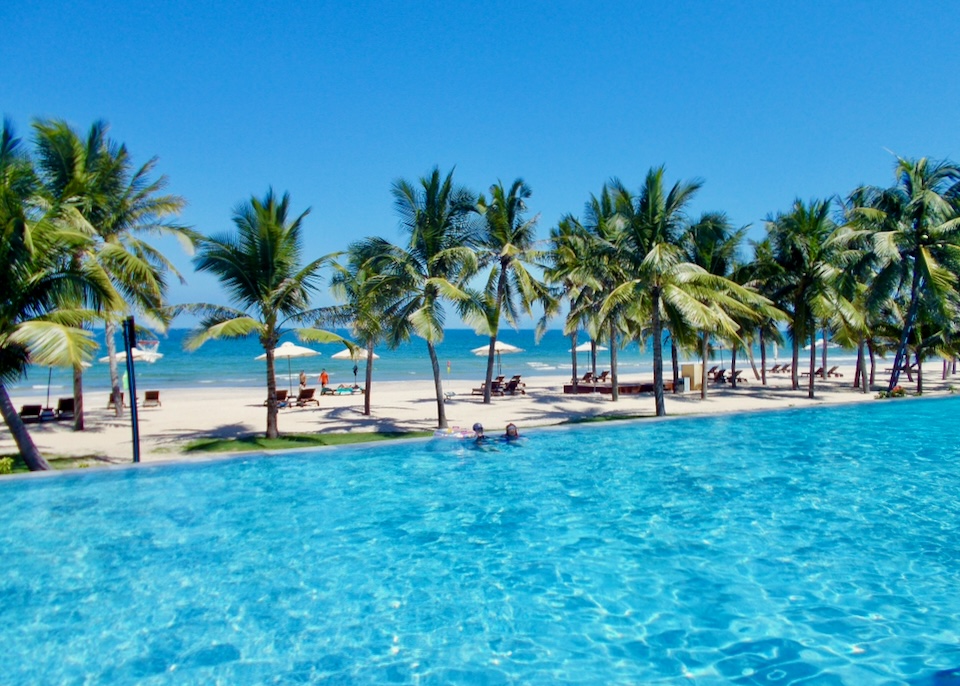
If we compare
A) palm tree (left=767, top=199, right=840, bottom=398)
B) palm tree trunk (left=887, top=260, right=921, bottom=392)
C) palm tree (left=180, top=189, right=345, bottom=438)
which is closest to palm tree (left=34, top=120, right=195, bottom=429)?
palm tree (left=180, top=189, right=345, bottom=438)

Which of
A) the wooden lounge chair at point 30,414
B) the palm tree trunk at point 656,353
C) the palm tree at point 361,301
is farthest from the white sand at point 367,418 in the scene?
the palm tree at point 361,301

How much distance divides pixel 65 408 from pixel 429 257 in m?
13.6

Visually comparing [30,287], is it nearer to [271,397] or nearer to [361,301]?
[271,397]

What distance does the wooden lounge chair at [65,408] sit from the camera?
19922 millimetres

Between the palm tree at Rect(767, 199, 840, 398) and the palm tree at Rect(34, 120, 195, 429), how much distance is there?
899 inches

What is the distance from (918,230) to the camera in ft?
79.7

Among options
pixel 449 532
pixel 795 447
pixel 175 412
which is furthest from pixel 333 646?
pixel 175 412

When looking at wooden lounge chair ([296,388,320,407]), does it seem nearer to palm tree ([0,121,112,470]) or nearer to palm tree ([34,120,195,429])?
palm tree ([34,120,195,429])

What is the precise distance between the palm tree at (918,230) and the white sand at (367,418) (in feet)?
15.6

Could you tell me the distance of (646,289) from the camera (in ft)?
59.4

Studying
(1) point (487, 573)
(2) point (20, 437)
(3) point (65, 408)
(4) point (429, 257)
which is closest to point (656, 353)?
(4) point (429, 257)

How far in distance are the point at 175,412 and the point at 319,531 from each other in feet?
49.8

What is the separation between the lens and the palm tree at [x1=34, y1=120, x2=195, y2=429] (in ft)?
48.9

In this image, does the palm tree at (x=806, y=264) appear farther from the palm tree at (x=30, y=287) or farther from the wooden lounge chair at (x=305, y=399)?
the palm tree at (x=30, y=287)
